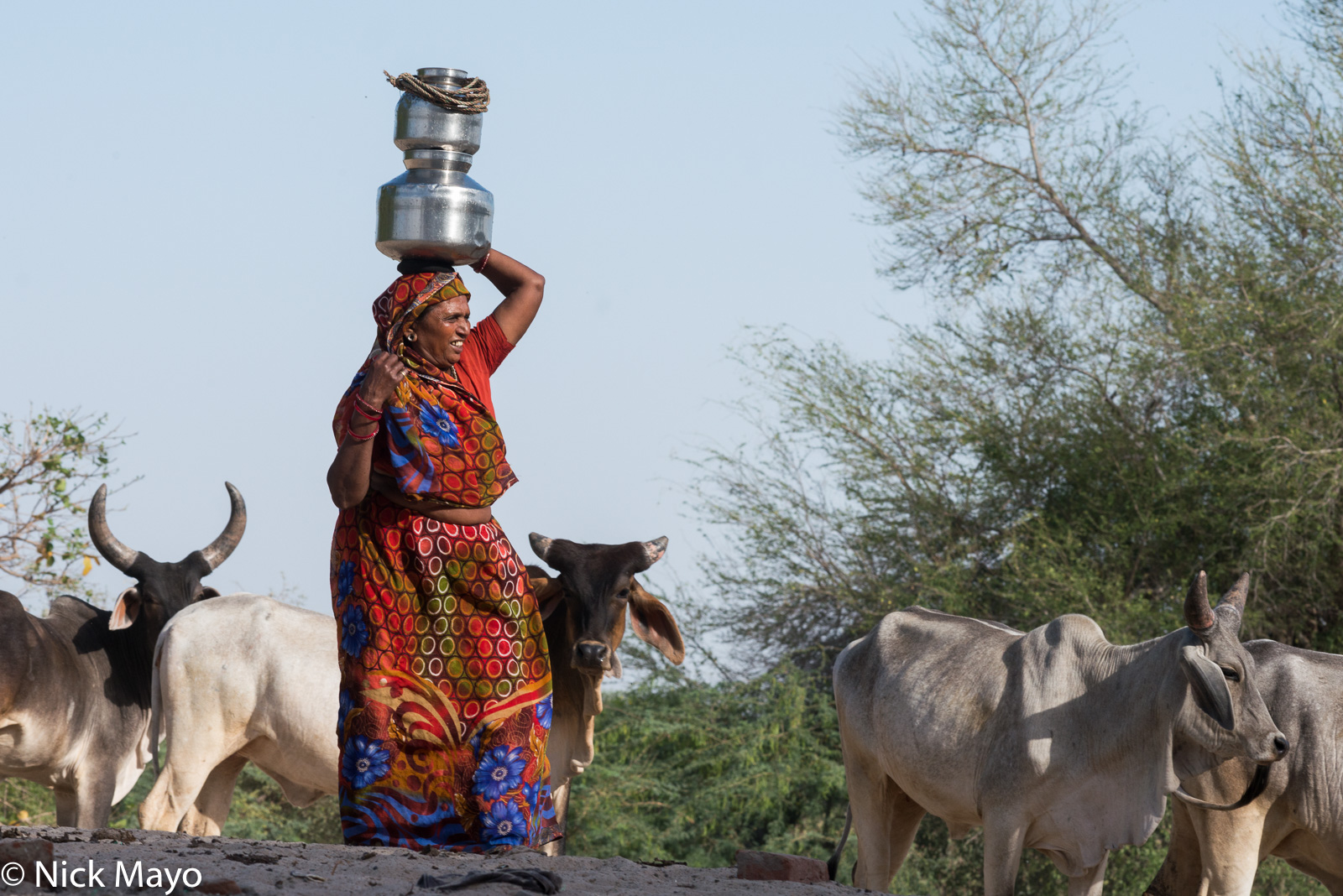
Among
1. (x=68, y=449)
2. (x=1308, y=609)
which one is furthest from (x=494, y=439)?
(x=1308, y=609)

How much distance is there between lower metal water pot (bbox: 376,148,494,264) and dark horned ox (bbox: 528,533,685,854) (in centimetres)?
173

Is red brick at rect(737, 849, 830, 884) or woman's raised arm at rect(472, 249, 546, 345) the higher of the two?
woman's raised arm at rect(472, 249, 546, 345)

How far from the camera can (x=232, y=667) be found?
287 inches

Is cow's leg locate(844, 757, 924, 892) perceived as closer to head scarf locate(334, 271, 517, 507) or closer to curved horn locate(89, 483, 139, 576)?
head scarf locate(334, 271, 517, 507)

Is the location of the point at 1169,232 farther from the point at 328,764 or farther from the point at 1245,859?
the point at 328,764

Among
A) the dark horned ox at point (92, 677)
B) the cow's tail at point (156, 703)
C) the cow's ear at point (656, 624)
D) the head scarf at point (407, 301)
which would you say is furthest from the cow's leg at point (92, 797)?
the head scarf at point (407, 301)

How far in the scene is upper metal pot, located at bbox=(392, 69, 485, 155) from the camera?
460cm

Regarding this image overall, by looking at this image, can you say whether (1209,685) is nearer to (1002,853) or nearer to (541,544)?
(1002,853)

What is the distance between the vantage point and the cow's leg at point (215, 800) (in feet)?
24.6

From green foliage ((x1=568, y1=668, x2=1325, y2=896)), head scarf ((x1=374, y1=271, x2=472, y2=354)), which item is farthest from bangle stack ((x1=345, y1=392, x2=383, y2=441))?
green foliage ((x1=568, y1=668, x2=1325, y2=896))

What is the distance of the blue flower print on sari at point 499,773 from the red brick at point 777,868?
75cm

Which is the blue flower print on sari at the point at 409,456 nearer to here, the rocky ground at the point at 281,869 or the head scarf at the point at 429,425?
the head scarf at the point at 429,425

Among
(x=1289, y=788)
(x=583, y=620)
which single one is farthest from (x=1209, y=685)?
(x=583, y=620)

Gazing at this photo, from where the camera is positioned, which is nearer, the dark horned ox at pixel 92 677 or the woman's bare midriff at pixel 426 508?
the woman's bare midriff at pixel 426 508
